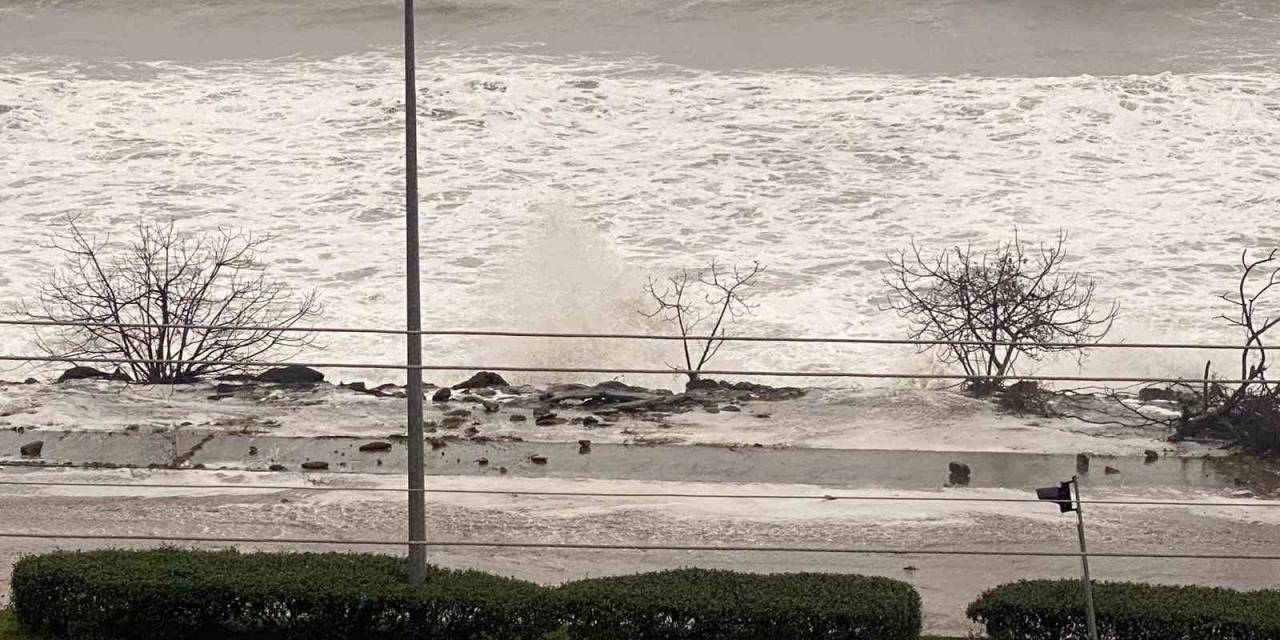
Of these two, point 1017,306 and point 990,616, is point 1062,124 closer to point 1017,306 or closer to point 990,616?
point 1017,306

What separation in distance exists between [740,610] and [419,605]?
7.20 feet

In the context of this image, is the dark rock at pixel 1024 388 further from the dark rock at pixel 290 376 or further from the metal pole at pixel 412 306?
the metal pole at pixel 412 306

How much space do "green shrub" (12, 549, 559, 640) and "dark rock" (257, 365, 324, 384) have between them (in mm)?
8195

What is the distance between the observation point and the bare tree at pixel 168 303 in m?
20.4

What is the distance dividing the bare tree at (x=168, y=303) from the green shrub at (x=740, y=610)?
6917 millimetres

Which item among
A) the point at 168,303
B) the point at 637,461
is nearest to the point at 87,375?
the point at 168,303

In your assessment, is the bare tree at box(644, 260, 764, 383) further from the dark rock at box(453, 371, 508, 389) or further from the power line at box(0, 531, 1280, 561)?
the power line at box(0, 531, 1280, 561)

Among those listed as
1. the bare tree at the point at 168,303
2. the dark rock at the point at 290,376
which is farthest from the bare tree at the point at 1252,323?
the dark rock at the point at 290,376

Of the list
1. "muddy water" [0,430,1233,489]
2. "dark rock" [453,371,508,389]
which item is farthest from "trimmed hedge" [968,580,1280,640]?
"dark rock" [453,371,508,389]

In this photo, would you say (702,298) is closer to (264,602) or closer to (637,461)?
(637,461)

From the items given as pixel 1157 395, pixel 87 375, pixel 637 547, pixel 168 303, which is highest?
pixel 168 303

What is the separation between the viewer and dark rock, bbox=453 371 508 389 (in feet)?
67.3

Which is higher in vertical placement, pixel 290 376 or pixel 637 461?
pixel 290 376

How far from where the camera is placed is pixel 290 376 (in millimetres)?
20875
